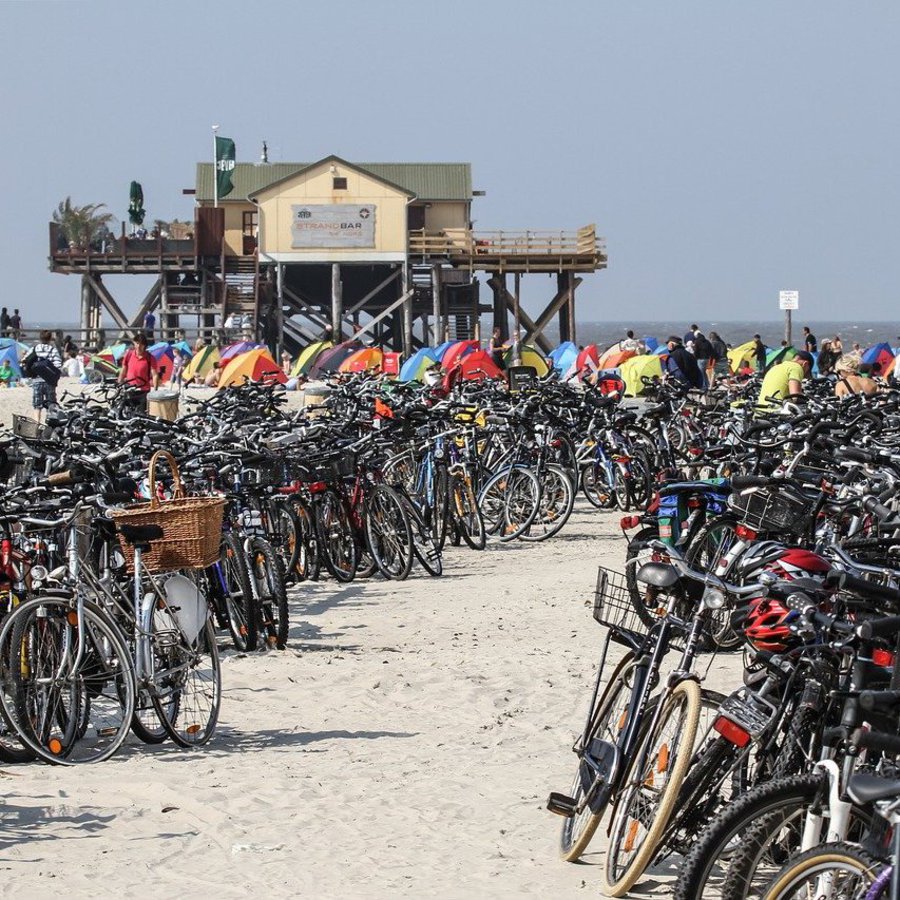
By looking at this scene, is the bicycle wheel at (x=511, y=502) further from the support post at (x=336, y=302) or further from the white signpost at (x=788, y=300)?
the support post at (x=336, y=302)

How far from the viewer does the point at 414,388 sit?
1877 cm

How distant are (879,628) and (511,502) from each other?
1064 cm

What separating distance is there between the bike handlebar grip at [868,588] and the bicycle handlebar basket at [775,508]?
324 cm

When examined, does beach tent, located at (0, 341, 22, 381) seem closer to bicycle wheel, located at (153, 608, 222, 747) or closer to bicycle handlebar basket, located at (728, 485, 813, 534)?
bicycle wheel, located at (153, 608, 222, 747)

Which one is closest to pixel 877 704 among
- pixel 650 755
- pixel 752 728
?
pixel 752 728

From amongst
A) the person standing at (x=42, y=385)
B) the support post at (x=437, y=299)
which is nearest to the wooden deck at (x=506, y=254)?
the support post at (x=437, y=299)

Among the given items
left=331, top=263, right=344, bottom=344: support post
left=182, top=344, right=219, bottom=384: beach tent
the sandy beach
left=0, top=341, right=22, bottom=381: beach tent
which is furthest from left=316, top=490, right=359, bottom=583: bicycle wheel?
left=331, top=263, right=344, bottom=344: support post

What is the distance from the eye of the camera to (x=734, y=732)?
4.77m

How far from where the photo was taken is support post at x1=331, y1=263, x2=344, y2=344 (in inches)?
2133

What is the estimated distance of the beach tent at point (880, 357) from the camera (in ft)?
104

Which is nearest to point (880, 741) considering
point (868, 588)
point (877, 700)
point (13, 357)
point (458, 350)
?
point (877, 700)

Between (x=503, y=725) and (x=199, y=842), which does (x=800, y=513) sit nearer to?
(x=503, y=725)

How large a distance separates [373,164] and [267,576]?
53.3 metres

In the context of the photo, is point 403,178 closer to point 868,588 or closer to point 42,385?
point 42,385
